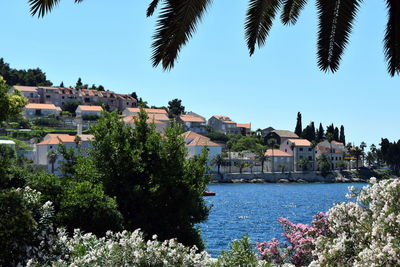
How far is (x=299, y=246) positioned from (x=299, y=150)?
448 feet

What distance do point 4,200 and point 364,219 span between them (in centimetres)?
625

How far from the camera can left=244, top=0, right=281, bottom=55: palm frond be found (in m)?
8.05

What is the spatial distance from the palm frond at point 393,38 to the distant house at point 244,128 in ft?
564

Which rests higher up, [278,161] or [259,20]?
[259,20]

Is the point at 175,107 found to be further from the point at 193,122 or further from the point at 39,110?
the point at 39,110

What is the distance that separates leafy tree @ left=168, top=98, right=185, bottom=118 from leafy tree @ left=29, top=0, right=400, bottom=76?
169 metres

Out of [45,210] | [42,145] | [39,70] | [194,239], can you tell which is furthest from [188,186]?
[39,70]

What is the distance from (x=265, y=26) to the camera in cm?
895

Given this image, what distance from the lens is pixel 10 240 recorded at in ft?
31.5

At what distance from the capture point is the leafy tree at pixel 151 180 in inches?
675

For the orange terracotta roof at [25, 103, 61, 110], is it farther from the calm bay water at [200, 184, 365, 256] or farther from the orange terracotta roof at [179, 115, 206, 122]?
the calm bay water at [200, 184, 365, 256]

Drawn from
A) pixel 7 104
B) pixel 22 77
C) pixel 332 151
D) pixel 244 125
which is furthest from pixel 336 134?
pixel 7 104

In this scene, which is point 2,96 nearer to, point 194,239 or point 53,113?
point 194,239

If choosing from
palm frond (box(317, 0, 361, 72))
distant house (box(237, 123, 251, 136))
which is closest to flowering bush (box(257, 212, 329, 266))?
palm frond (box(317, 0, 361, 72))
